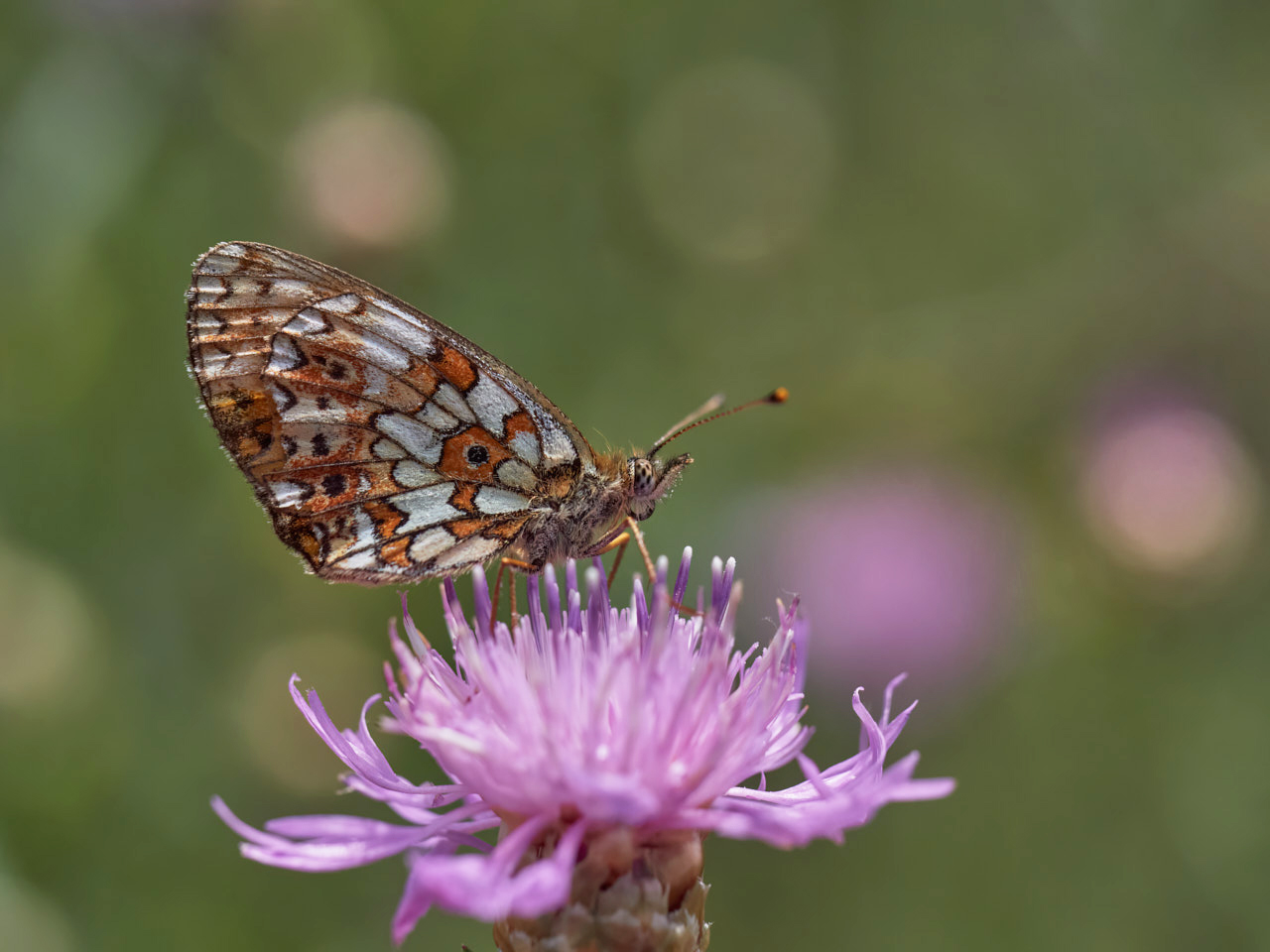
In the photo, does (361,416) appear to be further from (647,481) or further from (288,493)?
(647,481)

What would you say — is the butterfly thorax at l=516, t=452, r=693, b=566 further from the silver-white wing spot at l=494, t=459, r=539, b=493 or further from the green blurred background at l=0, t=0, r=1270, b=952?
the green blurred background at l=0, t=0, r=1270, b=952

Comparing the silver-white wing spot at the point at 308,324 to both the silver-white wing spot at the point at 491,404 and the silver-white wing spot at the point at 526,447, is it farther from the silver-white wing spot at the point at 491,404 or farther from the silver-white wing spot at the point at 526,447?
the silver-white wing spot at the point at 526,447

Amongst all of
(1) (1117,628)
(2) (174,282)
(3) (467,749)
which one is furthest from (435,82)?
(3) (467,749)

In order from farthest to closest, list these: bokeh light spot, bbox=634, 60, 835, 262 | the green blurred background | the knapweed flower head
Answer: bokeh light spot, bbox=634, 60, 835, 262 → the green blurred background → the knapweed flower head

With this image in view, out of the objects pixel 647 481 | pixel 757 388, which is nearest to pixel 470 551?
pixel 647 481

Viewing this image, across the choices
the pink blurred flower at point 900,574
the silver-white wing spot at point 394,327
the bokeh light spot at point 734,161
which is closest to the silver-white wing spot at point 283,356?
the silver-white wing spot at point 394,327

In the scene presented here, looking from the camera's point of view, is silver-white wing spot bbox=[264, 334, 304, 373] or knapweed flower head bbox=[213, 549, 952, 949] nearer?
knapweed flower head bbox=[213, 549, 952, 949]

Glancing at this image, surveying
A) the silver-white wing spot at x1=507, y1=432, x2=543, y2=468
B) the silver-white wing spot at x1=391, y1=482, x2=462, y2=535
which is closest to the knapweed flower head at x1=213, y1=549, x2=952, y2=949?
the silver-white wing spot at x1=391, y1=482, x2=462, y2=535
